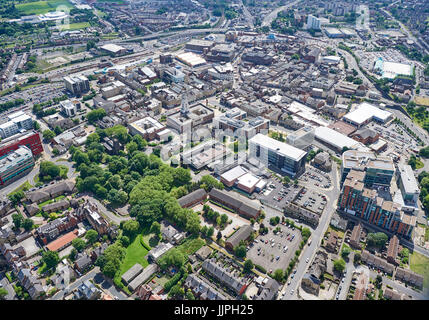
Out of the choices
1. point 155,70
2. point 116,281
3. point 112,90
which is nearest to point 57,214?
point 116,281

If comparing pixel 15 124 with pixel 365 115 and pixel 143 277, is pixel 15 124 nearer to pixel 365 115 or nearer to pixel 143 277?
pixel 143 277

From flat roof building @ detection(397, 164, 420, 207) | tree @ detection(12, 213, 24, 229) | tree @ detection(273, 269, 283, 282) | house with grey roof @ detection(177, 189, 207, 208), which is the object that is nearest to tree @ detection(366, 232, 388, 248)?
flat roof building @ detection(397, 164, 420, 207)

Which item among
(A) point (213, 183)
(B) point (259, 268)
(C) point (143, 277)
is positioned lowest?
(B) point (259, 268)

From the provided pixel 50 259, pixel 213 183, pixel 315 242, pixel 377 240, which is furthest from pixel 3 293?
pixel 377 240

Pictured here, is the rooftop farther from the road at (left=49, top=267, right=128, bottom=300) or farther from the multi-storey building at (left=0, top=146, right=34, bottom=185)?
the multi-storey building at (left=0, top=146, right=34, bottom=185)

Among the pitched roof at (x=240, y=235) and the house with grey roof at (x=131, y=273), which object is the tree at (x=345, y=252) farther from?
the house with grey roof at (x=131, y=273)

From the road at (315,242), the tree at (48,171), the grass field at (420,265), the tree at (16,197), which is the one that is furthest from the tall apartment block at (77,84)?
the grass field at (420,265)
